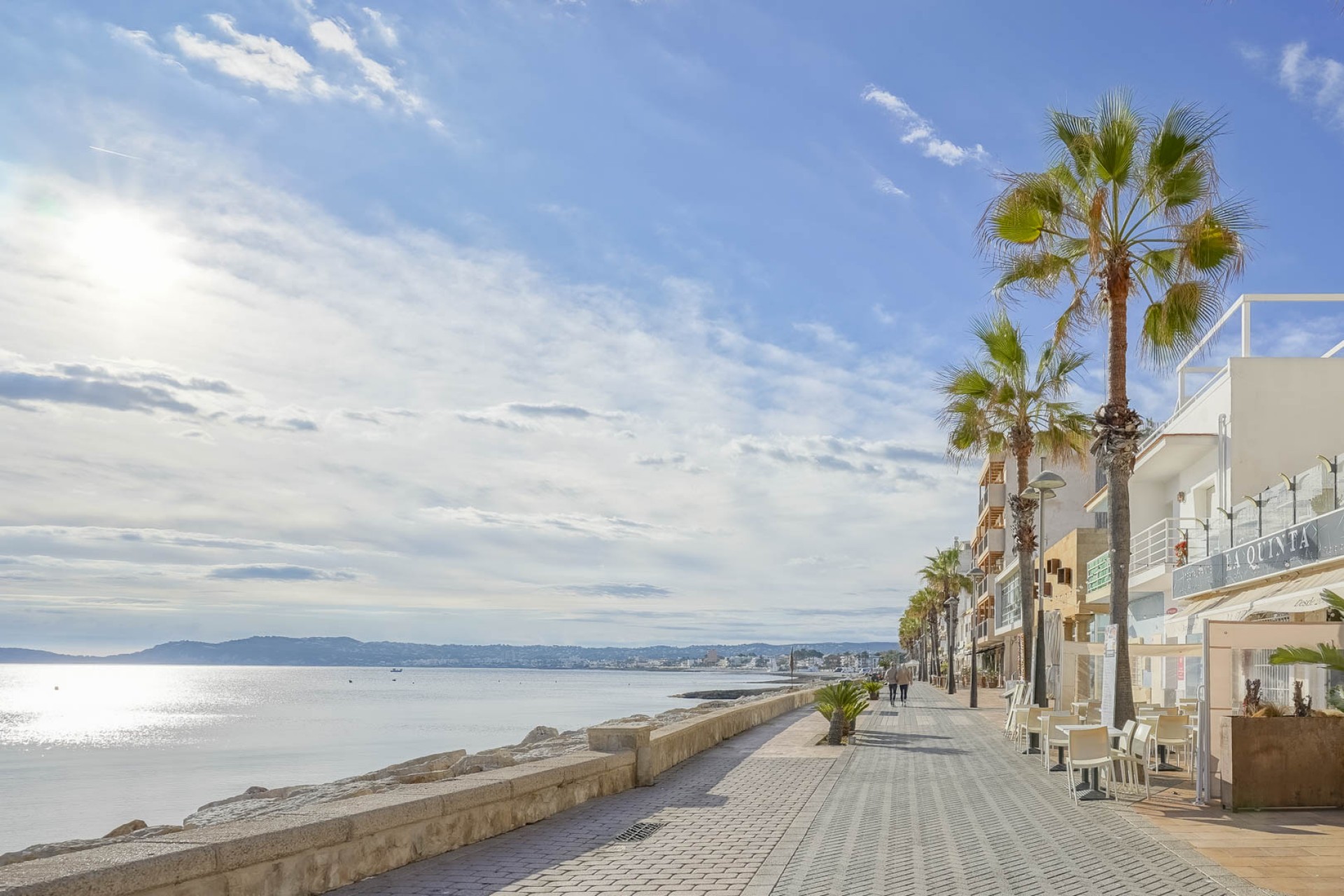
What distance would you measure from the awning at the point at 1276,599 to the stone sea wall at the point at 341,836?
8.08 meters

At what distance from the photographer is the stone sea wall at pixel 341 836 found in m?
5.53

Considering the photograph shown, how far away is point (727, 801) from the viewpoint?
1191 centimetres

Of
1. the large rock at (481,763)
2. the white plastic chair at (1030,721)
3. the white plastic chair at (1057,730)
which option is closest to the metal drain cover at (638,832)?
the white plastic chair at (1057,730)

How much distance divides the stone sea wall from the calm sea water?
16.4 metres

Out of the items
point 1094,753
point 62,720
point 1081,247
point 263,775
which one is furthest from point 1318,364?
point 62,720

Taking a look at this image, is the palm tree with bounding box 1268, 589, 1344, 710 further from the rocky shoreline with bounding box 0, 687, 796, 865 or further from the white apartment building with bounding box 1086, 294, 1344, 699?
the rocky shoreline with bounding box 0, 687, 796, 865

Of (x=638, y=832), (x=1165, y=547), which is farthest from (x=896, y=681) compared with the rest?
(x=638, y=832)

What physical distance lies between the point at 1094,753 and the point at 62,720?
3079 inches

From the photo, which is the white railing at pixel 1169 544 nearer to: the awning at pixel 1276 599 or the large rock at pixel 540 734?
the awning at pixel 1276 599

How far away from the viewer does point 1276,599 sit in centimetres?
1811

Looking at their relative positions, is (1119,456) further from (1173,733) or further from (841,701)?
(841,701)

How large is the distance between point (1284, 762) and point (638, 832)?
6441 millimetres

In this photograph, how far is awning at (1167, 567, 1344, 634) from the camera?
1652 centimetres

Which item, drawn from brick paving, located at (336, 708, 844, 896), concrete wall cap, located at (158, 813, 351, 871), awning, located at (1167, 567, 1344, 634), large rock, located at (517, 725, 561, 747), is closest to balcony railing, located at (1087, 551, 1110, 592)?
awning, located at (1167, 567, 1344, 634)
